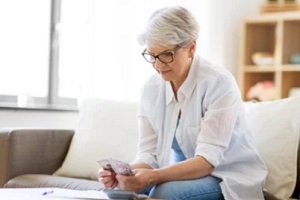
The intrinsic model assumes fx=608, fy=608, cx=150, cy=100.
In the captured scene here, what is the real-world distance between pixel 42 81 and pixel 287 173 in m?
1.64

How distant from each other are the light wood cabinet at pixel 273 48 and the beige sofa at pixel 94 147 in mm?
1557

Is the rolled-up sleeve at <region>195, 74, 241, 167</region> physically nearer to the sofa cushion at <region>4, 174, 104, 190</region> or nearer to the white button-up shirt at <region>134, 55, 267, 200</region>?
the white button-up shirt at <region>134, 55, 267, 200</region>

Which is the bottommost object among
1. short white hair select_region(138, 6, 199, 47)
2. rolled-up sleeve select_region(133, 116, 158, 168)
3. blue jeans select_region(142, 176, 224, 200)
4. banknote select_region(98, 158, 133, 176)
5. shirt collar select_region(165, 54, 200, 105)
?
Answer: blue jeans select_region(142, 176, 224, 200)

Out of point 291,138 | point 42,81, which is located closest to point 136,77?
point 42,81

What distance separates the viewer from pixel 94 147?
274 centimetres

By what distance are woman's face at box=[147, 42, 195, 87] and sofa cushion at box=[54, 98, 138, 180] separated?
2.25 feet

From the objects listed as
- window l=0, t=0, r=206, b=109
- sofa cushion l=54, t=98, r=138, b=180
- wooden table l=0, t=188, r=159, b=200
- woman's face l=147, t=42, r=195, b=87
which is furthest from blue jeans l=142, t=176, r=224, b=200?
window l=0, t=0, r=206, b=109

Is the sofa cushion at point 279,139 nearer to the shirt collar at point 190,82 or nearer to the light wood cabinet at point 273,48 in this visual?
the shirt collar at point 190,82

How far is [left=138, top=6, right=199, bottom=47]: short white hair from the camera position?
2.02 m

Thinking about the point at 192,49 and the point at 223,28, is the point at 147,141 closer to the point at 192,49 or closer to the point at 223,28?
the point at 192,49

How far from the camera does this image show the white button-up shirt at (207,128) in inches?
79.0

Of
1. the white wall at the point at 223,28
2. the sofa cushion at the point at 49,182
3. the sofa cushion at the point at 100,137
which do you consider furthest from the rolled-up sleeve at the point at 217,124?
the white wall at the point at 223,28

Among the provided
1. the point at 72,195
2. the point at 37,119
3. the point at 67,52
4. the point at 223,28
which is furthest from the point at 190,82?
the point at 223,28

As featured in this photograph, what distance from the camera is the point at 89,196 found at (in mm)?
1698
